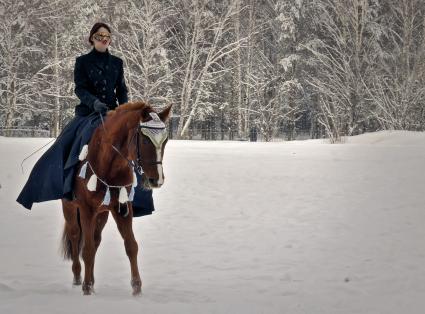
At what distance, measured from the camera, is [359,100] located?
107 ft

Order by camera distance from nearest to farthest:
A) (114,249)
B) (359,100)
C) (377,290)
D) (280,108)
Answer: (377,290)
(114,249)
(359,100)
(280,108)

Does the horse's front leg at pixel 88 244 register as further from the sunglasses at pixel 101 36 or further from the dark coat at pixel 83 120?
the sunglasses at pixel 101 36

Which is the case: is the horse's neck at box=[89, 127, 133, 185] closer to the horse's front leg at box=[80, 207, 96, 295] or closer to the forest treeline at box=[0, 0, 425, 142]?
the horse's front leg at box=[80, 207, 96, 295]

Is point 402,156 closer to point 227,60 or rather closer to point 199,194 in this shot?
point 199,194

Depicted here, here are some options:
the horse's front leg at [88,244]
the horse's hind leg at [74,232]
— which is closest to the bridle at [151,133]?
the horse's front leg at [88,244]

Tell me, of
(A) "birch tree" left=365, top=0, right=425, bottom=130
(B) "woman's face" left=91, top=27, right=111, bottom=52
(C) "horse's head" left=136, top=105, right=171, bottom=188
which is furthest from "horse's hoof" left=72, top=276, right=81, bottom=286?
(A) "birch tree" left=365, top=0, right=425, bottom=130

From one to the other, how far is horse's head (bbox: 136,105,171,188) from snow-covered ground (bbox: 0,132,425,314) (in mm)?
1142

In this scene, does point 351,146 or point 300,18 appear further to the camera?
point 300,18

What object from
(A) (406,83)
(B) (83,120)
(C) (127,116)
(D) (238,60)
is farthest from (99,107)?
(D) (238,60)

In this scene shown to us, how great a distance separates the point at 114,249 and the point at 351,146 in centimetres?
1458

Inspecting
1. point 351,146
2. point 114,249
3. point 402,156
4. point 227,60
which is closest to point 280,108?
point 227,60

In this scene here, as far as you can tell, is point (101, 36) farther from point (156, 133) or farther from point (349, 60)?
point (349, 60)

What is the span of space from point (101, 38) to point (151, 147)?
1.76m

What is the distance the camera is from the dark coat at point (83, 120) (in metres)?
5.97
